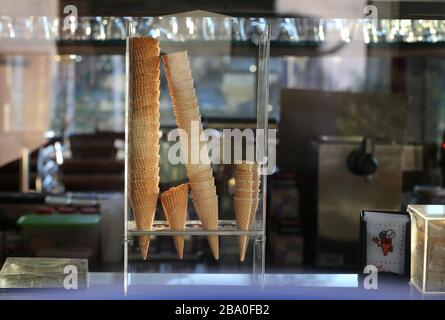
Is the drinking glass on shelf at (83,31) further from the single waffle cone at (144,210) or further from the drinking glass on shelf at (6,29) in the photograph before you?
the single waffle cone at (144,210)

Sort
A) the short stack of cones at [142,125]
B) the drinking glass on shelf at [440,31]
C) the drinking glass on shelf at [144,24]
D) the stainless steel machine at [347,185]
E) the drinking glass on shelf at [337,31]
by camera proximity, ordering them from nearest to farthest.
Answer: the short stack of cones at [142,125] → the drinking glass on shelf at [144,24] → the drinking glass on shelf at [440,31] → the drinking glass on shelf at [337,31] → the stainless steel machine at [347,185]

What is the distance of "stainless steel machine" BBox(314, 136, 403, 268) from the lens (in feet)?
12.6

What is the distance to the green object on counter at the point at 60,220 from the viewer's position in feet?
10.9

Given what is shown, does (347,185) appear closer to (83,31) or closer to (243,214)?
(83,31)

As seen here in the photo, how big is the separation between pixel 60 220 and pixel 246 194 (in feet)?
5.60

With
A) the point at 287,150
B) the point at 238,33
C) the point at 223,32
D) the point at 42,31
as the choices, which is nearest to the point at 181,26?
the point at 238,33

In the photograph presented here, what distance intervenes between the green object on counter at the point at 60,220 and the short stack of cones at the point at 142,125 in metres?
1.52

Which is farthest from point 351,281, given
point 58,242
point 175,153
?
point 58,242

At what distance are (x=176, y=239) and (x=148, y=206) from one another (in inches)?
6.6

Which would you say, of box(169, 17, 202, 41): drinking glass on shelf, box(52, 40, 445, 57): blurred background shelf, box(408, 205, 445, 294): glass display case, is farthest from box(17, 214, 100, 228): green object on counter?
box(408, 205, 445, 294): glass display case

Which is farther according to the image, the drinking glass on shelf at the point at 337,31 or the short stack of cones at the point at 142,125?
the drinking glass on shelf at the point at 337,31

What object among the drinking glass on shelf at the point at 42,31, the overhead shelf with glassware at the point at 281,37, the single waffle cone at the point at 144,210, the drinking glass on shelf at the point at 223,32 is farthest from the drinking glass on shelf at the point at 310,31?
the single waffle cone at the point at 144,210

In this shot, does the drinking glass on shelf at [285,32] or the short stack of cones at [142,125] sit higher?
the drinking glass on shelf at [285,32]
